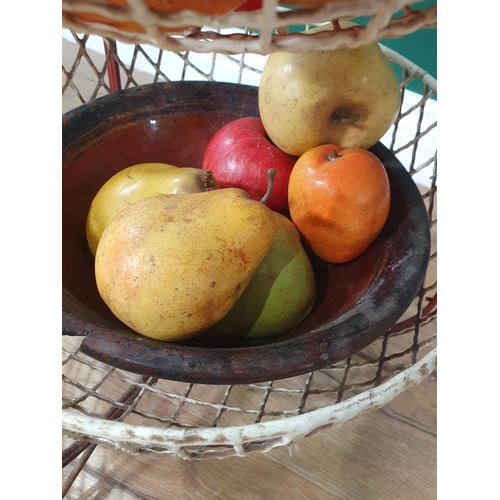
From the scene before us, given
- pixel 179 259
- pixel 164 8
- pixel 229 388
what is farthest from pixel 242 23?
pixel 229 388

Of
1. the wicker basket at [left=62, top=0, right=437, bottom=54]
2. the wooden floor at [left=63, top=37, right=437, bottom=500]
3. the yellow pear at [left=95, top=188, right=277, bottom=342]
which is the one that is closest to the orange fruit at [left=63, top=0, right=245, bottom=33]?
the wicker basket at [left=62, top=0, right=437, bottom=54]

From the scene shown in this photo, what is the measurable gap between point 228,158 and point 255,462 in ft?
1.02

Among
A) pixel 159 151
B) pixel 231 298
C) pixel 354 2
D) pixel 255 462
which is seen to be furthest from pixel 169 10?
pixel 255 462

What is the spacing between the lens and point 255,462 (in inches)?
20.2

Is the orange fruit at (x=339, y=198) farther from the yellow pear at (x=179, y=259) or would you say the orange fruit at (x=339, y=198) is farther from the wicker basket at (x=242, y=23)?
the wicker basket at (x=242, y=23)

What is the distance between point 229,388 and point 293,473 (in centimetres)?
11

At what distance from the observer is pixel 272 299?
37 centimetres


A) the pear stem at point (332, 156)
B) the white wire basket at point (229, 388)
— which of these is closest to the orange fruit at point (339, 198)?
the pear stem at point (332, 156)

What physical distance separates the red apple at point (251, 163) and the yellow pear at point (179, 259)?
0.09m

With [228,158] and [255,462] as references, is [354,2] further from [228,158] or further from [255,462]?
[255,462]

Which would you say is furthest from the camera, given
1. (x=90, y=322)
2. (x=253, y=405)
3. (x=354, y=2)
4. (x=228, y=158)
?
(x=253, y=405)

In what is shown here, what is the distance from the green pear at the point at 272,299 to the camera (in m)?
0.37

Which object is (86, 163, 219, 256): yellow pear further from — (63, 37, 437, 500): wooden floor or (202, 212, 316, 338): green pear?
(63, 37, 437, 500): wooden floor

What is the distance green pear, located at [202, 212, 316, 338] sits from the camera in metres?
0.37
